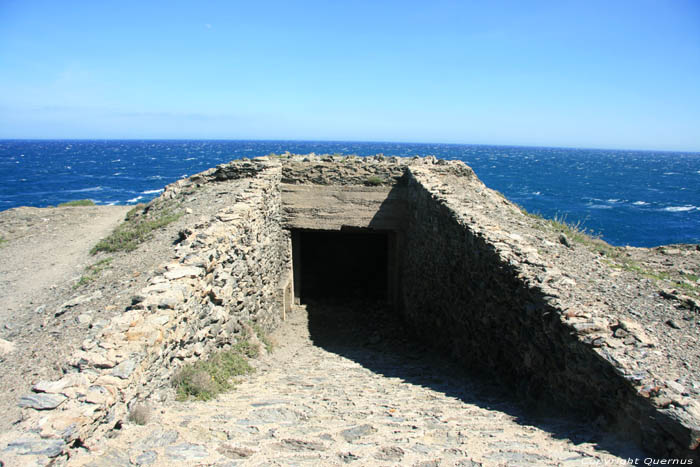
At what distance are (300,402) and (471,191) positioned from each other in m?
7.96

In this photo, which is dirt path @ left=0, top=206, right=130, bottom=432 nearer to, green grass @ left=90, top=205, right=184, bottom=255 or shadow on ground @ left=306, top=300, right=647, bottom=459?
green grass @ left=90, top=205, right=184, bottom=255

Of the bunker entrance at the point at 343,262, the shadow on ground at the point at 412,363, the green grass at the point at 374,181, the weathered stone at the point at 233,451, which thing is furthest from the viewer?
the bunker entrance at the point at 343,262

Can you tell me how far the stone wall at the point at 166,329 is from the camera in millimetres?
3377

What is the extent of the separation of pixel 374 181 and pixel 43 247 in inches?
448

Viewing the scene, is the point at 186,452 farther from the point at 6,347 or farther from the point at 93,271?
the point at 93,271

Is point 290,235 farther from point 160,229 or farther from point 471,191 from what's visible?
point 471,191

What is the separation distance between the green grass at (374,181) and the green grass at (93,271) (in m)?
7.38

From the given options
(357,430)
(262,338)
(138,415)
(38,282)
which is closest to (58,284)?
(38,282)

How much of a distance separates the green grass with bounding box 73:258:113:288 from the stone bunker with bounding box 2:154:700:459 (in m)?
2.69

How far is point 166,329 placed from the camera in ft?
16.3

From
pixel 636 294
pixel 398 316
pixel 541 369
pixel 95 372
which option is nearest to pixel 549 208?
pixel 398 316

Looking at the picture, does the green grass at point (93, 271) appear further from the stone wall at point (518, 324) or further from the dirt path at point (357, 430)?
the stone wall at point (518, 324)

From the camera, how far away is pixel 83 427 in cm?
335

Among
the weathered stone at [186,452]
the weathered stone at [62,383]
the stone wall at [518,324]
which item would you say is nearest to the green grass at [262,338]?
the stone wall at [518,324]
